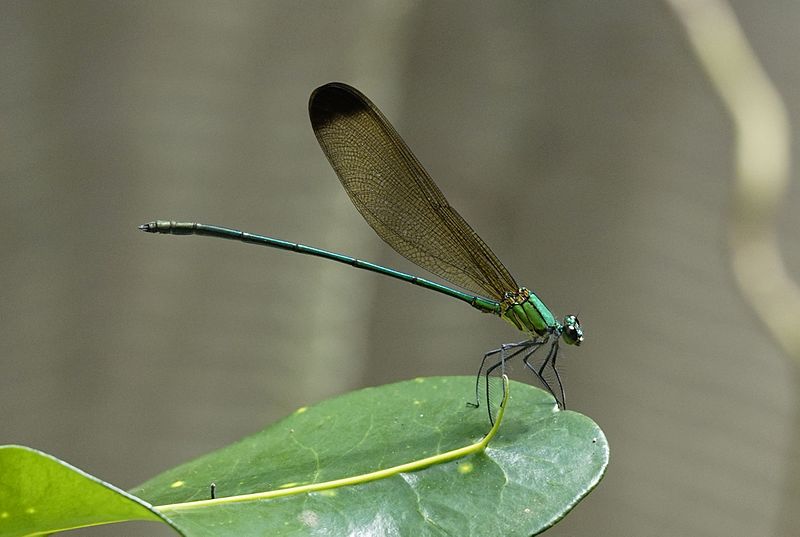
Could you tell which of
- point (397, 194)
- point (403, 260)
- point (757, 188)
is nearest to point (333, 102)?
A: point (397, 194)

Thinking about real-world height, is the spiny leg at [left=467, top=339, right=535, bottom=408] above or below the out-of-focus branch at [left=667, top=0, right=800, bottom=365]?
below

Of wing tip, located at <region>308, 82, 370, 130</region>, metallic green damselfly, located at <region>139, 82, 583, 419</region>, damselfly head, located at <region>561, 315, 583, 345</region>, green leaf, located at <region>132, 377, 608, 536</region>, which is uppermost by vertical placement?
wing tip, located at <region>308, 82, 370, 130</region>

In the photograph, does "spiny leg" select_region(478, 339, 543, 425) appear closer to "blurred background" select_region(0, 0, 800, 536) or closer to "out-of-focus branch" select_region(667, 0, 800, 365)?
"out-of-focus branch" select_region(667, 0, 800, 365)

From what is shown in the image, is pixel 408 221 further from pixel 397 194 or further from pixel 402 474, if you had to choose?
pixel 402 474

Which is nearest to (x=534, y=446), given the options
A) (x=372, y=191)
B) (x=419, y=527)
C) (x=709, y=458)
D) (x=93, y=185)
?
(x=419, y=527)

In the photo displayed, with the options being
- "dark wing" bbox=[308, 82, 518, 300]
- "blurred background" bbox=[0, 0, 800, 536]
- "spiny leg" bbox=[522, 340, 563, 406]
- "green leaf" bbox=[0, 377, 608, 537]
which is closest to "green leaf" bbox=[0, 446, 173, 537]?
"green leaf" bbox=[0, 377, 608, 537]
